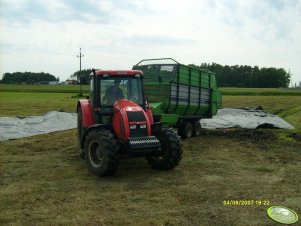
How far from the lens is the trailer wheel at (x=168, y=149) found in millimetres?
8812

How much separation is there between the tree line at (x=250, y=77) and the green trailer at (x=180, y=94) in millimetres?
111080

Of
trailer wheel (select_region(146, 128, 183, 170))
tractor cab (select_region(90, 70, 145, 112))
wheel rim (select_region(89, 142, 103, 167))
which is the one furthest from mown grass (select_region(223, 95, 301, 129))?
wheel rim (select_region(89, 142, 103, 167))

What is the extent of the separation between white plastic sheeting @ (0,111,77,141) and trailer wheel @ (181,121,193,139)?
5.61 meters

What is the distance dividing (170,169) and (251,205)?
2.76 m

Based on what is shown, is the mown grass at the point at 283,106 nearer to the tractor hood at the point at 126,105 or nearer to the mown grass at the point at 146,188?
the mown grass at the point at 146,188

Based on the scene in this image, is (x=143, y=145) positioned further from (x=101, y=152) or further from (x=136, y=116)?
(x=101, y=152)

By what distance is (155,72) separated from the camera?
15.2m

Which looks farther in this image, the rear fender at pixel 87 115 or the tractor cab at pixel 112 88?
the rear fender at pixel 87 115

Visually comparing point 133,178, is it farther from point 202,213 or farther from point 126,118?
point 202,213

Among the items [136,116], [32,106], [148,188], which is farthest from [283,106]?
[148,188]

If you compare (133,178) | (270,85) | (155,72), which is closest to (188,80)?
(155,72)

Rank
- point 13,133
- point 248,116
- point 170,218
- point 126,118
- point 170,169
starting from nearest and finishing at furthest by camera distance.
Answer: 1. point 170,218
2. point 126,118
3. point 170,169
4. point 13,133
5. point 248,116

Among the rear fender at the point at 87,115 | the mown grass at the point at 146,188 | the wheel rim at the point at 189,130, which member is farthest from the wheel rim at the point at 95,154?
the wheel rim at the point at 189,130
